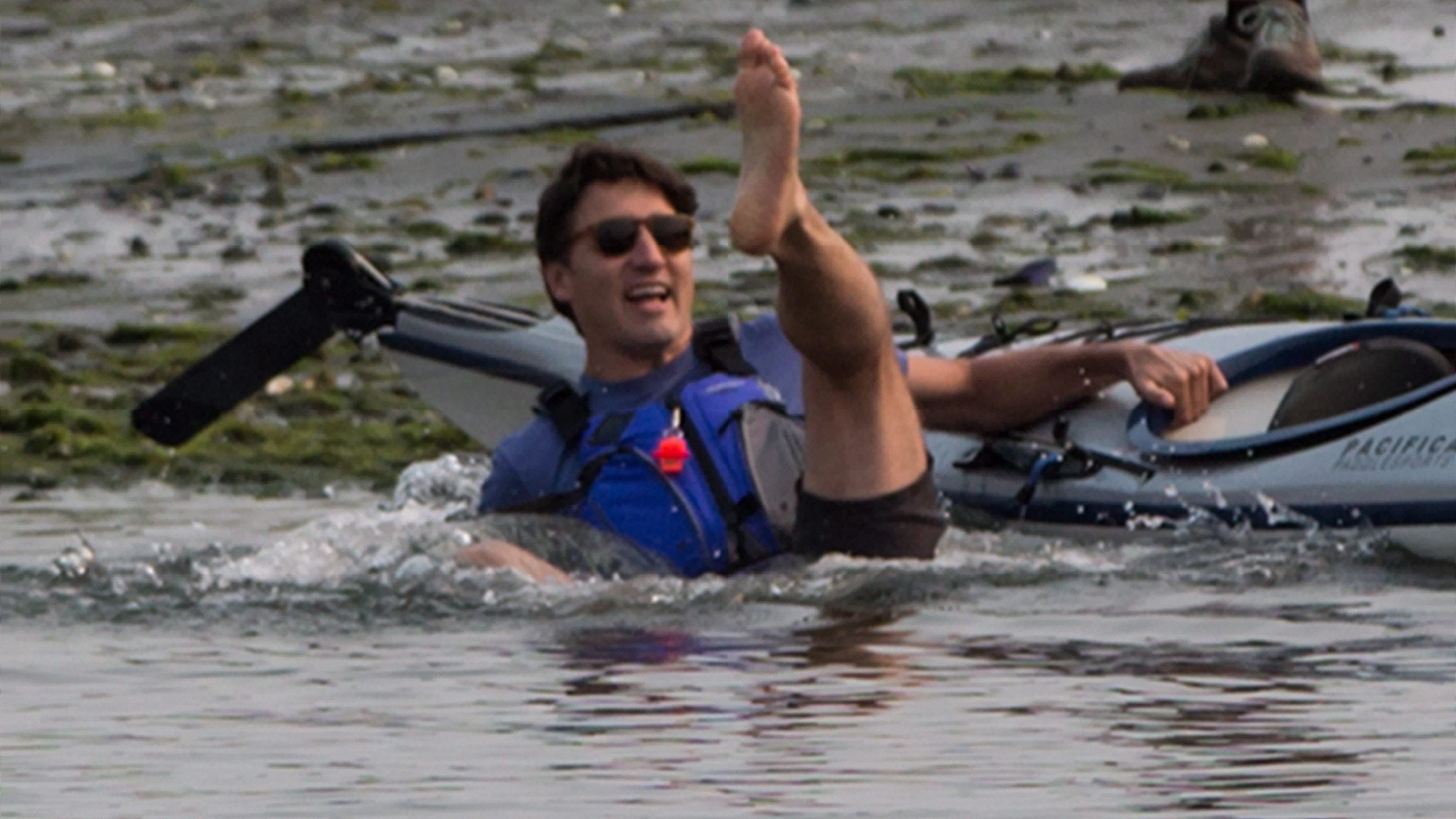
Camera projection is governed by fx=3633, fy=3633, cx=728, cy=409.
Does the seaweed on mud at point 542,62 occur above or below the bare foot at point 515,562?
below

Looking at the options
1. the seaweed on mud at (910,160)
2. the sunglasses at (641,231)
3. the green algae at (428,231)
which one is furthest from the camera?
the seaweed on mud at (910,160)

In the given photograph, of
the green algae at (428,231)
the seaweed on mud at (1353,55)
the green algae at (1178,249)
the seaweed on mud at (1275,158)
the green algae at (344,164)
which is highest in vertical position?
the seaweed on mud at (1275,158)

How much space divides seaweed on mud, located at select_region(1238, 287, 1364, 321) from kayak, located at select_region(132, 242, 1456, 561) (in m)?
2.52

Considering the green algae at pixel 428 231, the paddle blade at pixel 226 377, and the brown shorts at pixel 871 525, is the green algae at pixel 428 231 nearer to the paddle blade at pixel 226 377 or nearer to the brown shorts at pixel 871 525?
the paddle blade at pixel 226 377

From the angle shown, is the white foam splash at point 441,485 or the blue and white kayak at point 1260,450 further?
the white foam splash at point 441,485

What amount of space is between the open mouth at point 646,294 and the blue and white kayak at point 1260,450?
1233 mm

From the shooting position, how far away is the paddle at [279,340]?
9.41 meters

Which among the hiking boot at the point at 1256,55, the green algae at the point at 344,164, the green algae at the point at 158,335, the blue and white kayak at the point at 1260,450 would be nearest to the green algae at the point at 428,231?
the green algae at the point at 344,164

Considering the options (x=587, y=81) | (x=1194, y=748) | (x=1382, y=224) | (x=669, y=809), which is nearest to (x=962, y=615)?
(x=1194, y=748)

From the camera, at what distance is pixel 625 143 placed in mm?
15867

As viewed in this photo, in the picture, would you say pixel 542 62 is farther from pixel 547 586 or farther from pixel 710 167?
pixel 547 586

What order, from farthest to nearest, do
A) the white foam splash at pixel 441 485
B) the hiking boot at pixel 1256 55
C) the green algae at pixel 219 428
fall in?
1. the hiking boot at pixel 1256 55
2. the green algae at pixel 219 428
3. the white foam splash at pixel 441 485

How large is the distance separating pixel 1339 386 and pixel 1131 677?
1975 millimetres

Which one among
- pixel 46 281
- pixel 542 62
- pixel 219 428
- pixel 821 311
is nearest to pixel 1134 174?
pixel 46 281
